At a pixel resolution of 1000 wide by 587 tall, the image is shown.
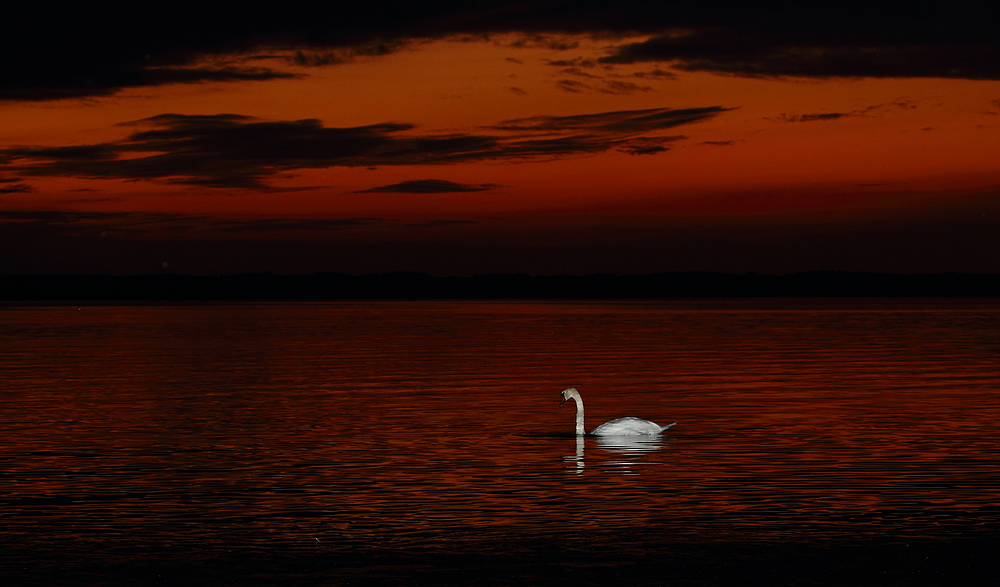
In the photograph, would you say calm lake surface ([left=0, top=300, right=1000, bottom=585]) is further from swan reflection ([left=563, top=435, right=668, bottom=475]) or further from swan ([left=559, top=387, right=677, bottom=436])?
swan ([left=559, top=387, right=677, bottom=436])

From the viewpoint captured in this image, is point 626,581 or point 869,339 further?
point 869,339

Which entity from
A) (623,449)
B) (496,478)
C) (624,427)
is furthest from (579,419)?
(496,478)

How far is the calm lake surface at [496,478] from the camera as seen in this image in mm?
16875

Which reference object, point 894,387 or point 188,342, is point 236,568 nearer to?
point 894,387

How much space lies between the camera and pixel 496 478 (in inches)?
947

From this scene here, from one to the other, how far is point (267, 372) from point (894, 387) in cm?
2526

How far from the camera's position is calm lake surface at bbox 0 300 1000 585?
55.4ft

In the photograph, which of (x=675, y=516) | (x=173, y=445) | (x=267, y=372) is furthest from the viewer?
(x=267, y=372)

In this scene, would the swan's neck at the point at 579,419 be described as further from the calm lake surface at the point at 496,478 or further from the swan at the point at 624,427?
the calm lake surface at the point at 496,478

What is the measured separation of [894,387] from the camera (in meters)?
44.7

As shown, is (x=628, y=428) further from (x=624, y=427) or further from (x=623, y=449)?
(x=623, y=449)

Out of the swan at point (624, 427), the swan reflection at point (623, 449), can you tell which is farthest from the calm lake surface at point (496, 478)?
the swan at point (624, 427)

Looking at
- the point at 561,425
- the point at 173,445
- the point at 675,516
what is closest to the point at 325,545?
the point at 675,516

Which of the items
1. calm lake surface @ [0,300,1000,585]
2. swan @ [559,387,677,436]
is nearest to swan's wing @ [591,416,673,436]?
swan @ [559,387,677,436]
